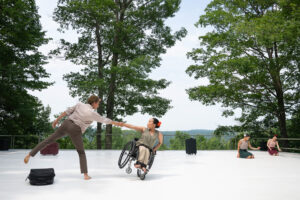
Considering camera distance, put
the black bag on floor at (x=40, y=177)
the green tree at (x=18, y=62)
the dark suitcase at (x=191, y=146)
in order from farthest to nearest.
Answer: the green tree at (x=18, y=62), the dark suitcase at (x=191, y=146), the black bag on floor at (x=40, y=177)

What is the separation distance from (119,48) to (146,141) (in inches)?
613

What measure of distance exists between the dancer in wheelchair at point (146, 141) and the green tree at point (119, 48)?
42.0 feet

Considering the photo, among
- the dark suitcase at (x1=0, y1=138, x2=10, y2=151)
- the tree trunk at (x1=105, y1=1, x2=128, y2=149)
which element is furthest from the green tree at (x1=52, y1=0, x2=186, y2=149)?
the dark suitcase at (x1=0, y1=138, x2=10, y2=151)

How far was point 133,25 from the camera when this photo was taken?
2122 centimetres

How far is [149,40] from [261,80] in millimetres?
8988

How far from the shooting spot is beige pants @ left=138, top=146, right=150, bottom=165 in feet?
21.1

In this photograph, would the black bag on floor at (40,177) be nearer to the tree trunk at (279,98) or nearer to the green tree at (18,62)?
the green tree at (18,62)

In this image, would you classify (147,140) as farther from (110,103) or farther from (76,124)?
(110,103)

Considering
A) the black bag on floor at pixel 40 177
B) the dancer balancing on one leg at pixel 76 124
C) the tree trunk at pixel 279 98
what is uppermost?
the tree trunk at pixel 279 98

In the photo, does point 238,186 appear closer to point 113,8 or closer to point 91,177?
point 91,177

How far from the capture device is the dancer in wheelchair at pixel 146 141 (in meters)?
6.42

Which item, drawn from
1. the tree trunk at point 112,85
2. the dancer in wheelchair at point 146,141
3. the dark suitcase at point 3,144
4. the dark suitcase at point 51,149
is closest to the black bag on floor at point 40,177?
the dancer in wheelchair at point 146,141

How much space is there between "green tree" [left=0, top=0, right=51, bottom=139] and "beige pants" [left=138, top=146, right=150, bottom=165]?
15686mm

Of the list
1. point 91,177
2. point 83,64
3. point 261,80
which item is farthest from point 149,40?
point 91,177
